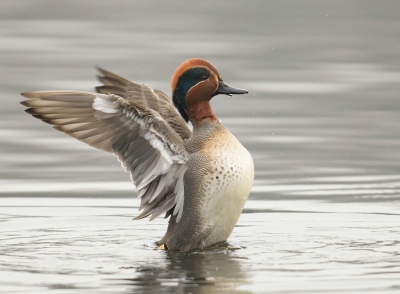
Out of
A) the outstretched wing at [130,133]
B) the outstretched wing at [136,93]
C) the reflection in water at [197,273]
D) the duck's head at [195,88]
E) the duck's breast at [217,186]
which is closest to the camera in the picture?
the reflection in water at [197,273]

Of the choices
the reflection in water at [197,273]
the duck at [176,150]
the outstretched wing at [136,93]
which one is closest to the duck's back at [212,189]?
the duck at [176,150]

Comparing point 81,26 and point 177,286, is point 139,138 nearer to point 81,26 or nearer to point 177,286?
point 177,286

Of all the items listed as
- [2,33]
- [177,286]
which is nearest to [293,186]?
[177,286]

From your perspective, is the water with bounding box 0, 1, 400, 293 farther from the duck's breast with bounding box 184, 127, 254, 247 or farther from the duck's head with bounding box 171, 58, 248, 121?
the duck's head with bounding box 171, 58, 248, 121

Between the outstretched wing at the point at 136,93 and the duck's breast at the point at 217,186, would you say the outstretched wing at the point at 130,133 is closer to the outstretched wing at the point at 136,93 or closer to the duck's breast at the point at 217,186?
the duck's breast at the point at 217,186

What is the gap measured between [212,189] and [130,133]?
2.34 ft

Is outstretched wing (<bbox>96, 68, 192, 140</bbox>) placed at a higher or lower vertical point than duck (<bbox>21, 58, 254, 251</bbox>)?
higher

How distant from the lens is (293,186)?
10273 mm

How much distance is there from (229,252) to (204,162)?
670mm

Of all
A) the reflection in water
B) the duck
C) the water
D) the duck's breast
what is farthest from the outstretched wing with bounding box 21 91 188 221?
the water

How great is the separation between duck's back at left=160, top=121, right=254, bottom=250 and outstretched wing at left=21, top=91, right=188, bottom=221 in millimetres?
100

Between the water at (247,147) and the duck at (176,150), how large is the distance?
0.90 feet

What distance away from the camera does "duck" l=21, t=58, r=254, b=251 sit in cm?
764

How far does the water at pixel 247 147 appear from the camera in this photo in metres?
7.18
